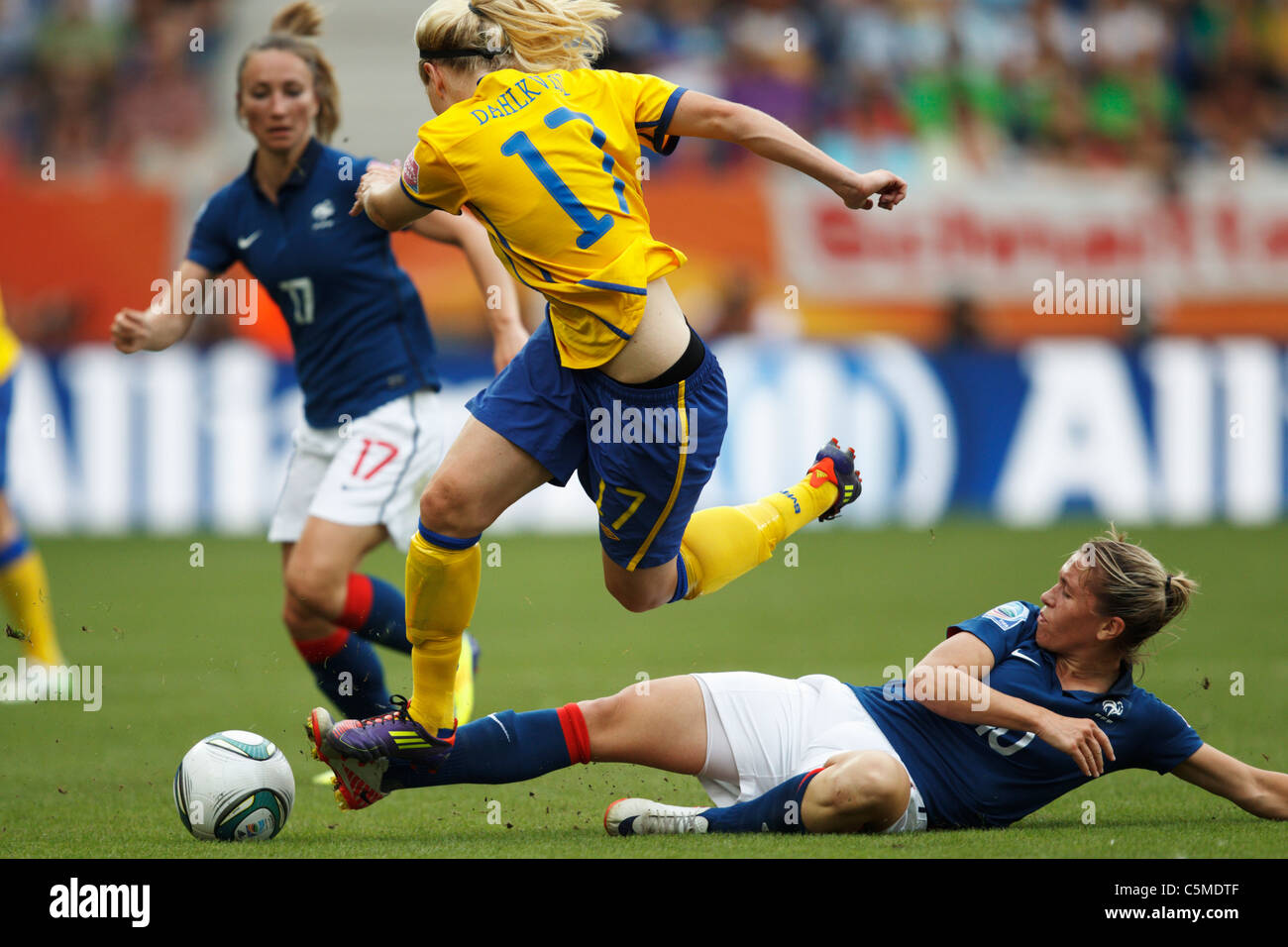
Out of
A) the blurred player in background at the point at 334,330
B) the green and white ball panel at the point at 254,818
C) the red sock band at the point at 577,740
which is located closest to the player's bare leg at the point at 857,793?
the red sock band at the point at 577,740

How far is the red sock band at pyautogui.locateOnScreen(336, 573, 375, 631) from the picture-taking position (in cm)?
515

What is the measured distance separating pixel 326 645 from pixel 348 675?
0.41 feet

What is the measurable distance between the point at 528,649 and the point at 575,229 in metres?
4.19

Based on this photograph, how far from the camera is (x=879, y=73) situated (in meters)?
15.7

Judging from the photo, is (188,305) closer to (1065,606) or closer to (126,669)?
(126,669)

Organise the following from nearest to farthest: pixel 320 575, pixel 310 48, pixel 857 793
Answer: pixel 857 793
pixel 320 575
pixel 310 48

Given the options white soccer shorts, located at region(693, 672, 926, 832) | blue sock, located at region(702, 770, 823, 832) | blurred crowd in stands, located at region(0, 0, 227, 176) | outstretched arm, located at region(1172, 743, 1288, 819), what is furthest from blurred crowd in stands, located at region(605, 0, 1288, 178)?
blue sock, located at region(702, 770, 823, 832)

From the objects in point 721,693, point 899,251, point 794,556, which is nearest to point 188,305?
point 721,693

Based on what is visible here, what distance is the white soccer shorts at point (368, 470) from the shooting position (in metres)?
5.20

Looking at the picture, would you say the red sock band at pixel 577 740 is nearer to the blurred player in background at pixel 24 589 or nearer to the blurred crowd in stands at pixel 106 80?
the blurred player in background at pixel 24 589

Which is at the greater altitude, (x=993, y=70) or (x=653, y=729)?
(x=993, y=70)

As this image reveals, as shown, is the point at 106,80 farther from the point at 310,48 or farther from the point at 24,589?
the point at 310,48

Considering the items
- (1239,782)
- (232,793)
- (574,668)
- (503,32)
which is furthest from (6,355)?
(1239,782)

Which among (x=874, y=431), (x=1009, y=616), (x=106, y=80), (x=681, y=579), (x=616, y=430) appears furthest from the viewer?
(x=106, y=80)
